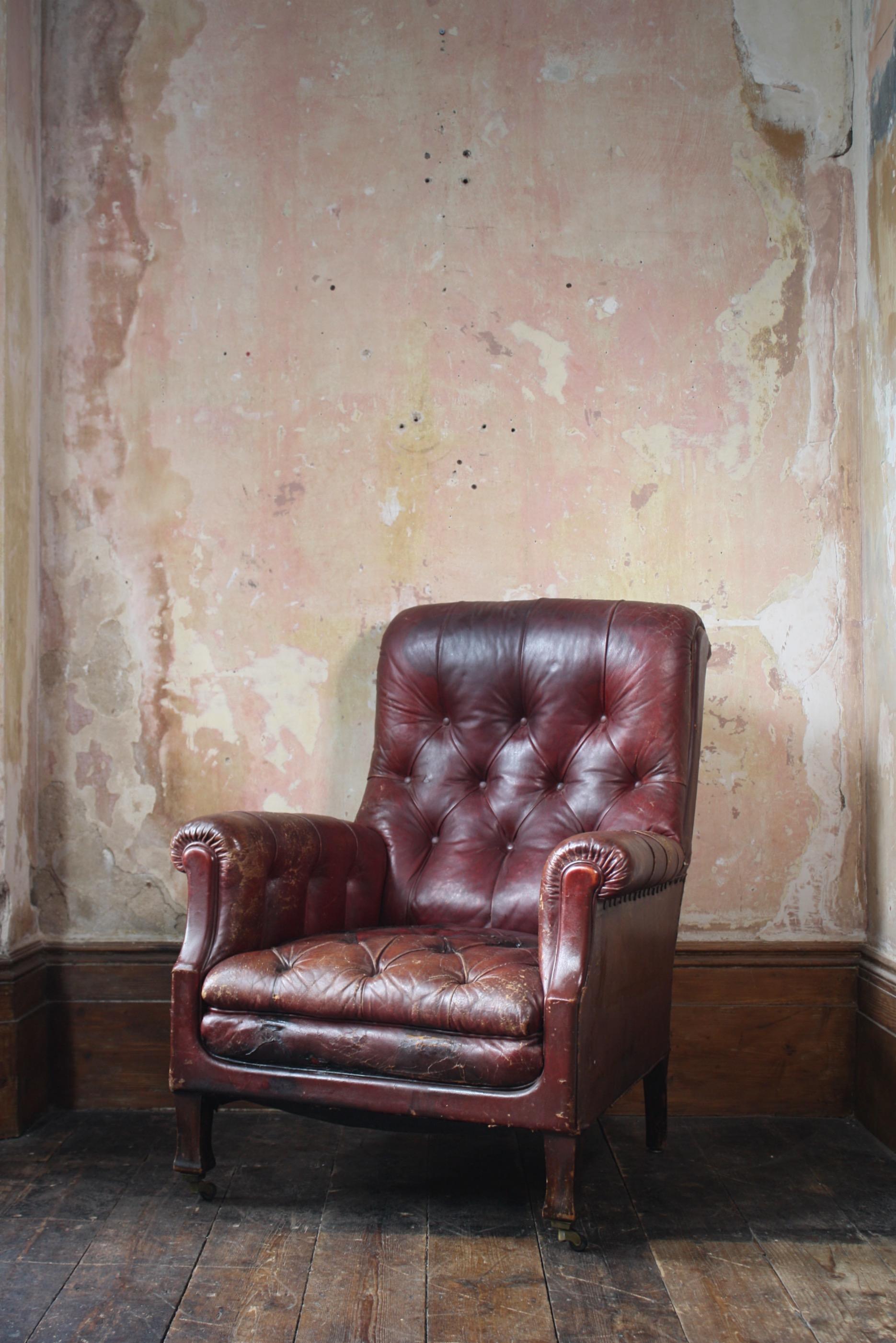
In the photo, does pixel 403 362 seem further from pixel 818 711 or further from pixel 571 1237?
pixel 571 1237

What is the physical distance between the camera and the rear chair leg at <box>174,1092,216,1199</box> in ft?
6.26

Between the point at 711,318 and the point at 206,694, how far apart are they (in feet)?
5.12

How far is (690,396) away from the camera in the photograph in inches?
106

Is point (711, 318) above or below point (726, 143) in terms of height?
below

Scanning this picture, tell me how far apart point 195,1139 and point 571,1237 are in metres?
0.67

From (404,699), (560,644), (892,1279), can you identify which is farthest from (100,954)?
(892,1279)

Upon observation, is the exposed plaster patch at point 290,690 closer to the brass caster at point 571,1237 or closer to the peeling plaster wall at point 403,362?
the peeling plaster wall at point 403,362

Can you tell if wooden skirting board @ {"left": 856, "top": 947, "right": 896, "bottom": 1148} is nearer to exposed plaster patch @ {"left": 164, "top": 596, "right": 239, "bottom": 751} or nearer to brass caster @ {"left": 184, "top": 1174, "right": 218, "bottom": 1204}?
brass caster @ {"left": 184, "top": 1174, "right": 218, "bottom": 1204}

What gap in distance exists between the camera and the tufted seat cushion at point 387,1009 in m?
1.69

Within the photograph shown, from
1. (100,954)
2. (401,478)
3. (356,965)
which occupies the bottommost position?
(100,954)

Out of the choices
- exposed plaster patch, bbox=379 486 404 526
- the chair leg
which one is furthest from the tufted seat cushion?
exposed plaster patch, bbox=379 486 404 526

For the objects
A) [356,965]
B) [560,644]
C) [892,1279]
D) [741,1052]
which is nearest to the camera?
[892,1279]

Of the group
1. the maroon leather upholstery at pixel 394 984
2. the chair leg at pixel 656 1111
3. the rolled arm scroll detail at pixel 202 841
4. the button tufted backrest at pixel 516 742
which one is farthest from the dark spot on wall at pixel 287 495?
the chair leg at pixel 656 1111

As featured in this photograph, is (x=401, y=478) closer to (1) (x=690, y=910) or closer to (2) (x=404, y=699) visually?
(2) (x=404, y=699)
